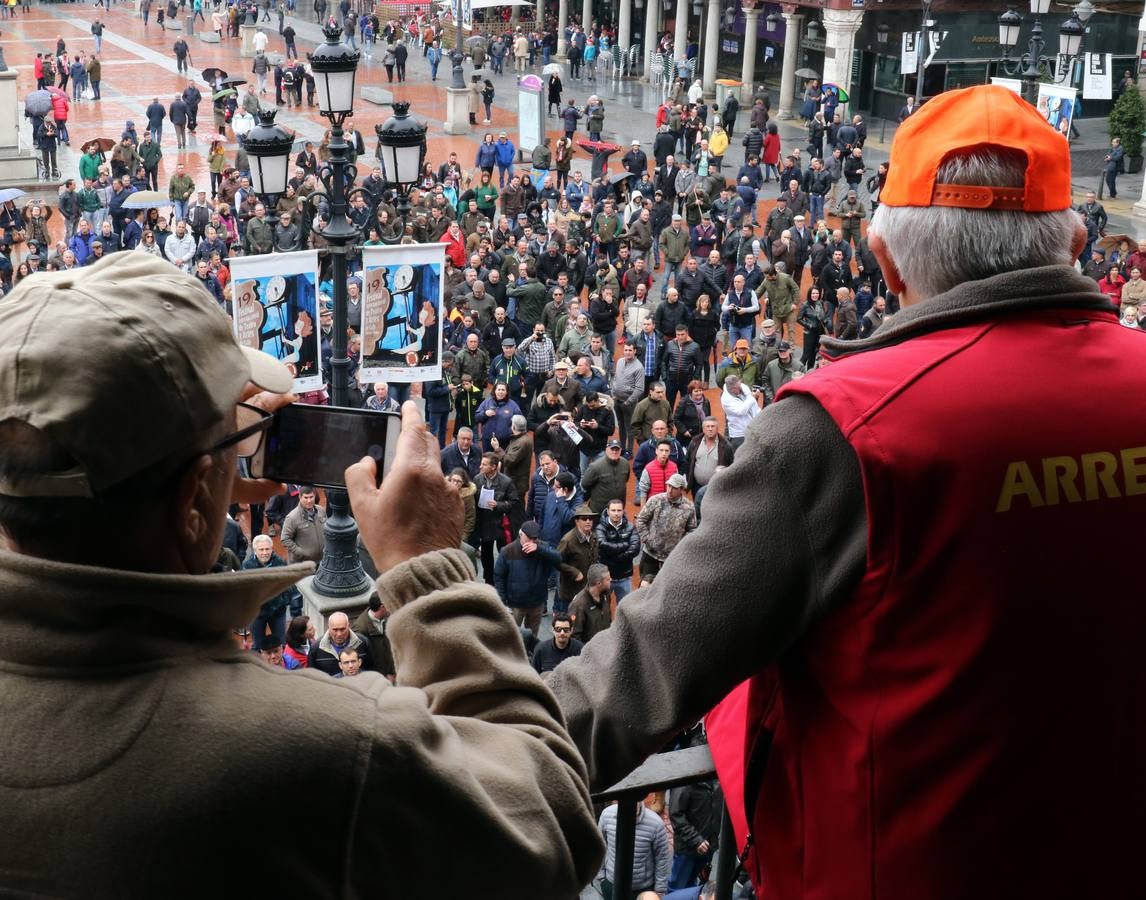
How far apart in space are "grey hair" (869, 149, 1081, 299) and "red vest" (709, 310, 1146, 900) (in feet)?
0.53

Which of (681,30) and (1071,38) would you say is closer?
(1071,38)

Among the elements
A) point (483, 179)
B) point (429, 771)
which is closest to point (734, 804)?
point (429, 771)

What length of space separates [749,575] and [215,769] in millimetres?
711

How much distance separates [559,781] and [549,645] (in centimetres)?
1026

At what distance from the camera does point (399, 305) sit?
13.9 m

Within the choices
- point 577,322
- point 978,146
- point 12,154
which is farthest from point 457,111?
point 978,146

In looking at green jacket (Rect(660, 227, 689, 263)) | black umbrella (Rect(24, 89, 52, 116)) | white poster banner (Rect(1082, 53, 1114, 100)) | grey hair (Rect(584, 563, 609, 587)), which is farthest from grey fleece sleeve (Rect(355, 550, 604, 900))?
black umbrella (Rect(24, 89, 52, 116))

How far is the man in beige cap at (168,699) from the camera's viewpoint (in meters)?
1.48

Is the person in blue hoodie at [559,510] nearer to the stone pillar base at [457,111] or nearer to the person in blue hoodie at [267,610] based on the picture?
the person in blue hoodie at [267,610]

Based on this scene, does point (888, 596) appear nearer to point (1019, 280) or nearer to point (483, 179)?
point (1019, 280)

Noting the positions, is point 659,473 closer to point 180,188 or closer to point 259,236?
point 259,236

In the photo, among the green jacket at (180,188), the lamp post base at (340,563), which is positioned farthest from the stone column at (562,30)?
the lamp post base at (340,563)

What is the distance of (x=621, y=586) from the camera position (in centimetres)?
1419

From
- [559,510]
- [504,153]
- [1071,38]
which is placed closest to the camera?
[559,510]
